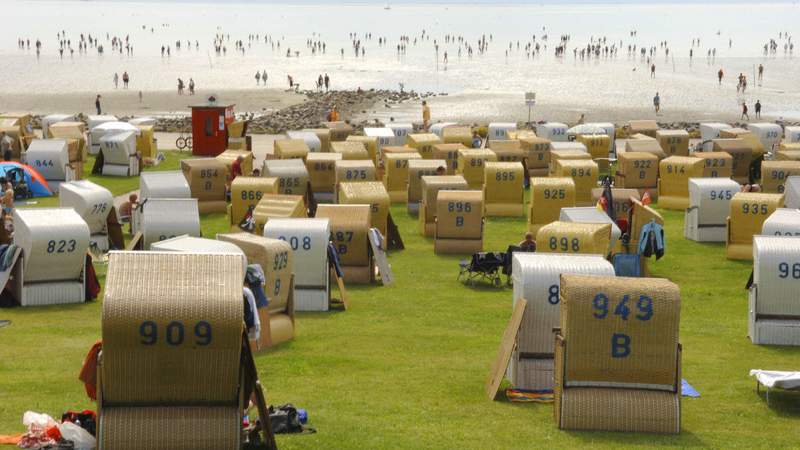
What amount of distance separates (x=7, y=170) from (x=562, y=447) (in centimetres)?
3173

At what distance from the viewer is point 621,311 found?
57.1ft

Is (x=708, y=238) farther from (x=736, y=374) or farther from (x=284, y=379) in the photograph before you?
(x=284, y=379)

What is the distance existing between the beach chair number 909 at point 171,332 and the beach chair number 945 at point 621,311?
5.62m

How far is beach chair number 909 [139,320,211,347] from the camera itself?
1453 cm

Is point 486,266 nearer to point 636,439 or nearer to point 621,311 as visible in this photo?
point 621,311

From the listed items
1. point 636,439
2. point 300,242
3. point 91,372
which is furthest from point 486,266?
point 91,372

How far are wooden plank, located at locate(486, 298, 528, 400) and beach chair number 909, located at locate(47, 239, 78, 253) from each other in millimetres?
10914

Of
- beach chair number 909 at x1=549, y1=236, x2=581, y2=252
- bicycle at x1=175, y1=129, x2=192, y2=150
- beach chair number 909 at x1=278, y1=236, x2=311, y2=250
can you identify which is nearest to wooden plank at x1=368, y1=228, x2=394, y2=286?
beach chair number 909 at x1=278, y1=236, x2=311, y2=250

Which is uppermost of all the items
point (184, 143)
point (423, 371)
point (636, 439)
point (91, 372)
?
point (91, 372)

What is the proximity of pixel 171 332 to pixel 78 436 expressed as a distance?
2060 mm

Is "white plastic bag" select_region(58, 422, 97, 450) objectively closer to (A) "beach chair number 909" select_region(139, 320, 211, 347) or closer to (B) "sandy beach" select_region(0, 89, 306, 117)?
(A) "beach chair number 909" select_region(139, 320, 211, 347)

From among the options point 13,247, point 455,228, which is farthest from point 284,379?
point 455,228

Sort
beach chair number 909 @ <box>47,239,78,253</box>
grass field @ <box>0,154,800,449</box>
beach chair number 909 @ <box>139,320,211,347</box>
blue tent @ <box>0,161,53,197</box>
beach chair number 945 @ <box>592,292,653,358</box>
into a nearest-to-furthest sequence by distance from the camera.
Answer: beach chair number 909 @ <box>139,320,211,347</box>
grass field @ <box>0,154,800,449</box>
beach chair number 945 @ <box>592,292,653,358</box>
beach chair number 909 @ <box>47,239,78,253</box>
blue tent @ <box>0,161,53,197</box>

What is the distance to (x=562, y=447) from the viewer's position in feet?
53.9
